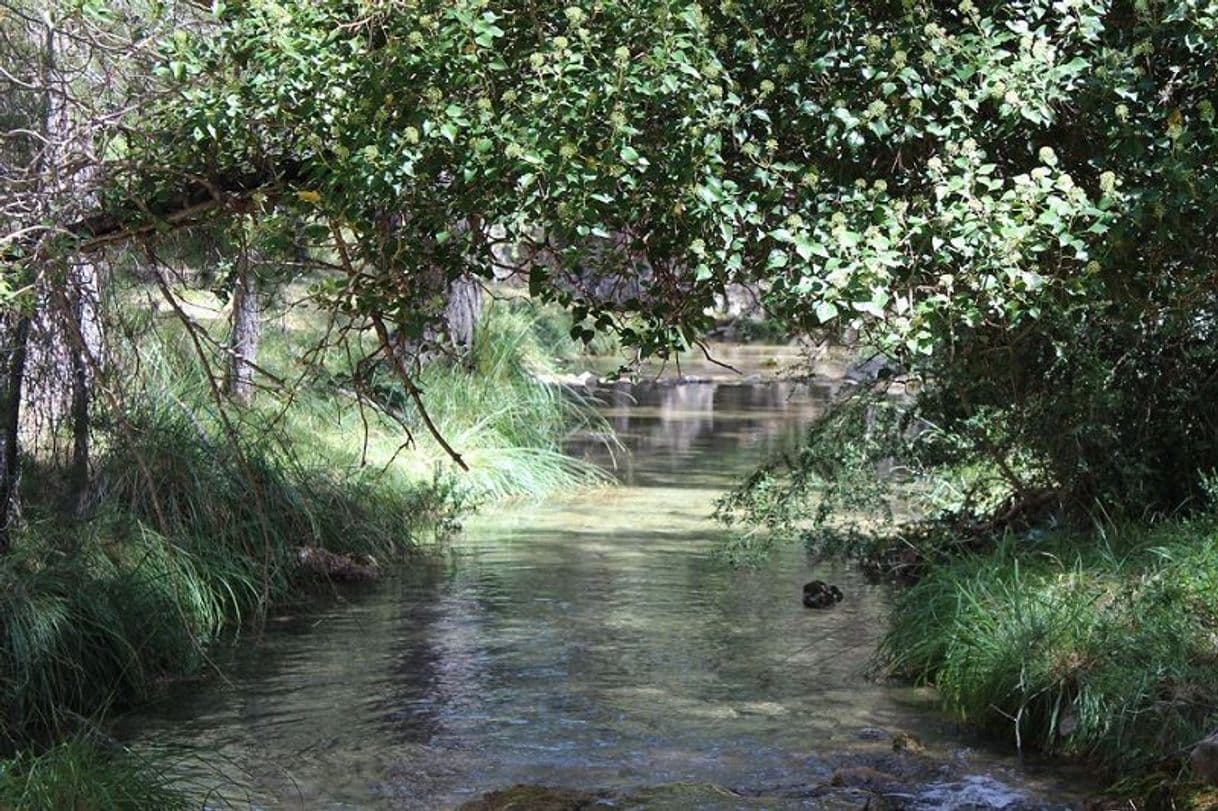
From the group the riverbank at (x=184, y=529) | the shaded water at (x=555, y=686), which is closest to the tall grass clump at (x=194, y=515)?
the riverbank at (x=184, y=529)

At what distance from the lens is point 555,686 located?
943cm

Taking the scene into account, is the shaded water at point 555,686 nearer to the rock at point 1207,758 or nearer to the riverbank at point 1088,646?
the riverbank at point 1088,646

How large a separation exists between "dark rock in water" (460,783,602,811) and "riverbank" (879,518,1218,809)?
2.17m

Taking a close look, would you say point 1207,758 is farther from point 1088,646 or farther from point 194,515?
point 194,515

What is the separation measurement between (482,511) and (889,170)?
9.01 metres

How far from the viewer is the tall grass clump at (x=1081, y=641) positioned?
719 centimetres

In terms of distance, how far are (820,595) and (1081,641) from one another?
344cm

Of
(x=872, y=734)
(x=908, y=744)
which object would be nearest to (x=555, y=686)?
(x=872, y=734)

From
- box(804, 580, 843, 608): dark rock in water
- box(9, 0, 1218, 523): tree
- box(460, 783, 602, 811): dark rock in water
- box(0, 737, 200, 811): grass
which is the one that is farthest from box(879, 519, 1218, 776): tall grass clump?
box(0, 737, 200, 811): grass

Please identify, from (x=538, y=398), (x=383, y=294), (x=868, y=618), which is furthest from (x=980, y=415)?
(x=538, y=398)

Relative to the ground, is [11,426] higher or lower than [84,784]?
higher

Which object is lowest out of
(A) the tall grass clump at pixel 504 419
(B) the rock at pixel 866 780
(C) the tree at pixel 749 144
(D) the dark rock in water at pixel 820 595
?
(B) the rock at pixel 866 780

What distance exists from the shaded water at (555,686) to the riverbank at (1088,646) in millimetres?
284

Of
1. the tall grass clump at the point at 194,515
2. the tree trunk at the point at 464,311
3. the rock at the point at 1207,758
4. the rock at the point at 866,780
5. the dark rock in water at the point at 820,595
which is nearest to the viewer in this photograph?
the rock at the point at 1207,758
